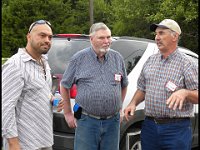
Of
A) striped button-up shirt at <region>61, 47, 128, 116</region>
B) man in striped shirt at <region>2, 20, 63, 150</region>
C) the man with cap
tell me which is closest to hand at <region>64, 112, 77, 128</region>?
striped button-up shirt at <region>61, 47, 128, 116</region>

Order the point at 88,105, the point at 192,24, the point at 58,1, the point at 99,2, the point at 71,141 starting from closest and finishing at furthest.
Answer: the point at 88,105 → the point at 71,141 → the point at 192,24 → the point at 58,1 → the point at 99,2

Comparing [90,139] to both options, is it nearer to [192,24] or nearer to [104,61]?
[104,61]

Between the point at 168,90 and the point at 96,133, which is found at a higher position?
the point at 168,90

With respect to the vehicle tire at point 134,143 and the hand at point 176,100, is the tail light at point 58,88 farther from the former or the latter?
the hand at point 176,100

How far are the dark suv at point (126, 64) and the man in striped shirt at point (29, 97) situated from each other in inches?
44.6

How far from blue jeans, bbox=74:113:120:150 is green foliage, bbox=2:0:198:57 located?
1777 cm

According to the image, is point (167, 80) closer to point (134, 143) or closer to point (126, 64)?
point (126, 64)

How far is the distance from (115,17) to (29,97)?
29411 millimetres

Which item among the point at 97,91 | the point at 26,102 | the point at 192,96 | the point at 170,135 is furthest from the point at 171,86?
the point at 26,102

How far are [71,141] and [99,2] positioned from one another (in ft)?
121

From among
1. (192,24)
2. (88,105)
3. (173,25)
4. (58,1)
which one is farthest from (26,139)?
(58,1)

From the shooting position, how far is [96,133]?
3771 mm

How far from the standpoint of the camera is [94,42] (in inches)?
151

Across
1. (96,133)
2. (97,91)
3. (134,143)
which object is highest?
(97,91)
